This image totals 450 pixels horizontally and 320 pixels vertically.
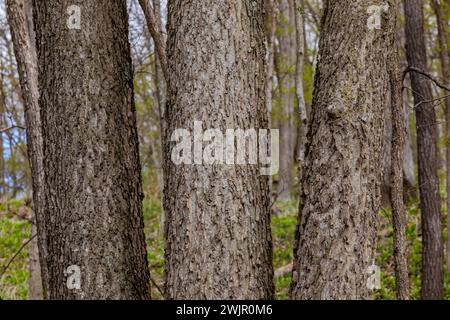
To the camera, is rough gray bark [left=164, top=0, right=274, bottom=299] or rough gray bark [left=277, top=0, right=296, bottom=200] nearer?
rough gray bark [left=164, top=0, right=274, bottom=299]

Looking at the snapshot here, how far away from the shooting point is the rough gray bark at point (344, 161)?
9.05ft

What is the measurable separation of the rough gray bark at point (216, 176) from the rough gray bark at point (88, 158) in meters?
0.46

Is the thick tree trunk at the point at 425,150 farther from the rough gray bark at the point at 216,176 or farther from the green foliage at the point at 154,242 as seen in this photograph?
the rough gray bark at the point at 216,176

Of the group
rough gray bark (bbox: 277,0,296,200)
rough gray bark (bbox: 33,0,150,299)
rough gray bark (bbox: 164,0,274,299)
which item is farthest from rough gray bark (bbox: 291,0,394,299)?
rough gray bark (bbox: 277,0,296,200)

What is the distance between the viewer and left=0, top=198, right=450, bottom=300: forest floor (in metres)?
9.19

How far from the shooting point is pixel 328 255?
2.75m

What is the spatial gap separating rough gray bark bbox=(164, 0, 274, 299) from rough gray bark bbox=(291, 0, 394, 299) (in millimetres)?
A: 272

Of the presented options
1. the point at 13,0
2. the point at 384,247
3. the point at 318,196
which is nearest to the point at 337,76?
the point at 318,196

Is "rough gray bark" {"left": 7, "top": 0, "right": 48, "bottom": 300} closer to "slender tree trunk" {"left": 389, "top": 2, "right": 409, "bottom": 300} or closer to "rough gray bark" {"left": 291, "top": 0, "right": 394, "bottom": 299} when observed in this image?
"rough gray bark" {"left": 291, "top": 0, "right": 394, "bottom": 299}

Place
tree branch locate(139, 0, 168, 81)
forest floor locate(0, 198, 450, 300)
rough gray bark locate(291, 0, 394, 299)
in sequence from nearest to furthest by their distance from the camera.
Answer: rough gray bark locate(291, 0, 394, 299)
tree branch locate(139, 0, 168, 81)
forest floor locate(0, 198, 450, 300)

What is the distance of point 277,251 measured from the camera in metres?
10.8

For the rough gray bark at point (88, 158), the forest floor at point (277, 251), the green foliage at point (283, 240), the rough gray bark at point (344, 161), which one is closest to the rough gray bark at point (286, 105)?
the green foliage at point (283, 240)

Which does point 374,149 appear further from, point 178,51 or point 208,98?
point 178,51

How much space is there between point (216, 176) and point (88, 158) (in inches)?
35.1
